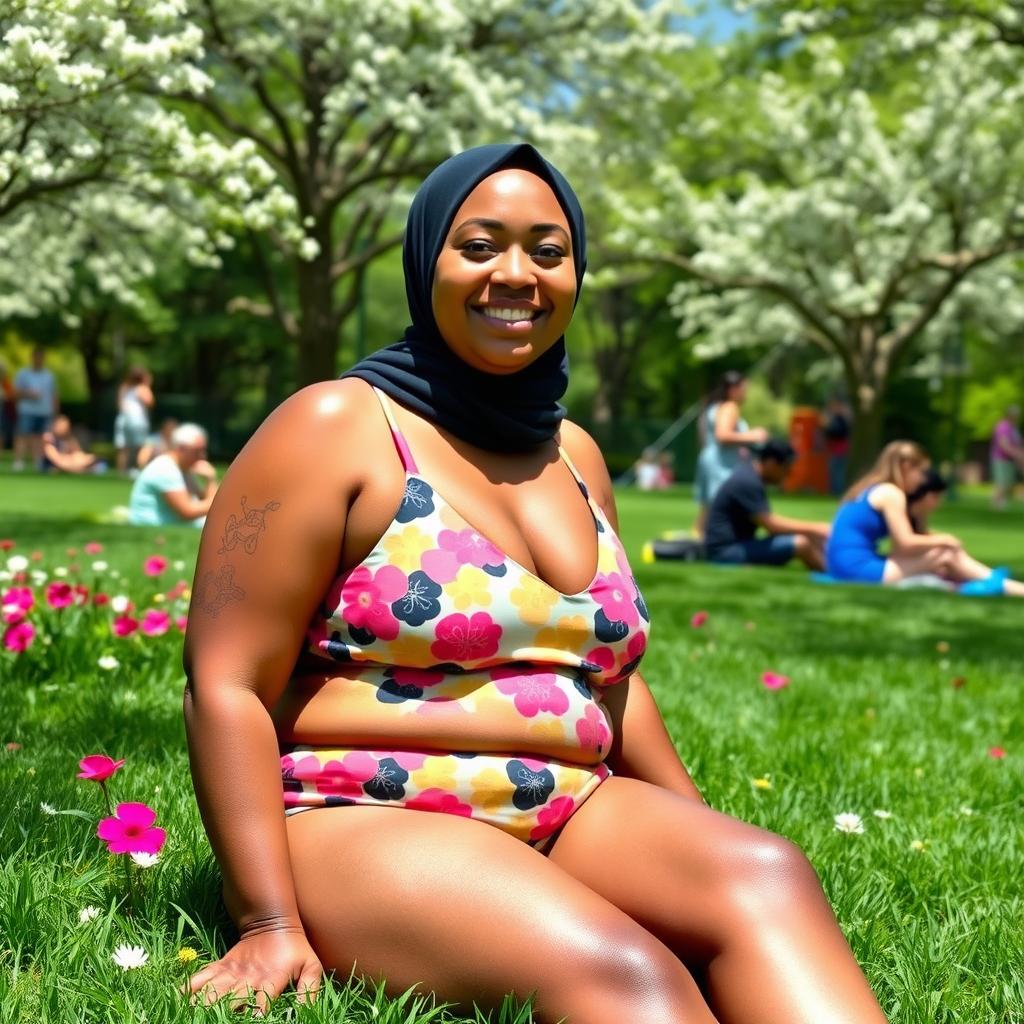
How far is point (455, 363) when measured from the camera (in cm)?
256

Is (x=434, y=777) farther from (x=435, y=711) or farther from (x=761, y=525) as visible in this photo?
(x=761, y=525)

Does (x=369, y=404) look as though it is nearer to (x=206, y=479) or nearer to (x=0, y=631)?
(x=0, y=631)

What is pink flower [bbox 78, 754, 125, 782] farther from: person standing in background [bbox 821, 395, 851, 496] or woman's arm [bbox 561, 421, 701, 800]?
person standing in background [bbox 821, 395, 851, 496]

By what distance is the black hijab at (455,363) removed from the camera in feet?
8.21

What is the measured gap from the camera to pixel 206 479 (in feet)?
41.4

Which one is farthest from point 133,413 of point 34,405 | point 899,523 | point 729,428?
point 899,523

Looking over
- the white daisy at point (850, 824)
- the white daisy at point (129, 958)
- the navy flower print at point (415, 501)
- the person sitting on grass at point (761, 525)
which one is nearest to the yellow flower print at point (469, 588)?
the navy flower print at point (415, 501)

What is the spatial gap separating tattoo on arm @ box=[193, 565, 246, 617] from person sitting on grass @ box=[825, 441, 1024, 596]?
8.85m

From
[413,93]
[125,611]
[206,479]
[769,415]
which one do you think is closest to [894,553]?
[206,479]

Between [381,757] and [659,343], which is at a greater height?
[381,757]

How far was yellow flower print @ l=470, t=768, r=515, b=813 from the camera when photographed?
2.36 metres

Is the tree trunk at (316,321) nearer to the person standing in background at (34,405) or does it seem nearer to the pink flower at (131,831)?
the person standing in background at (34,405)

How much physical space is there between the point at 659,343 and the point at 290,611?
47643 millimetres

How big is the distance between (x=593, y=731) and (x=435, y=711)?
30 centimetres
